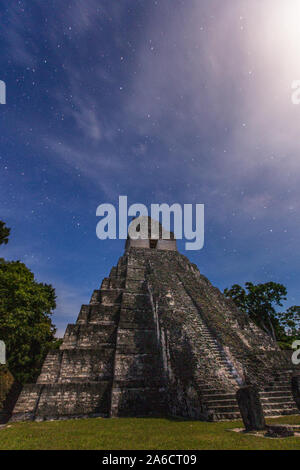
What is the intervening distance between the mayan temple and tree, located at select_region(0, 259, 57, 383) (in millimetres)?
3620

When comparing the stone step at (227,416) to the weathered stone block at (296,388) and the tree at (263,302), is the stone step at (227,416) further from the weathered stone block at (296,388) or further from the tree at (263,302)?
the tree at (263,302)

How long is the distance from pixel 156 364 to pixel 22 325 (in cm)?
808

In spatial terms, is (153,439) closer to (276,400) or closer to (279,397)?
(276,400)

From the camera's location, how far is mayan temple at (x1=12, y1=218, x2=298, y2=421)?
7.96 meters

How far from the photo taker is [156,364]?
10.3 meters

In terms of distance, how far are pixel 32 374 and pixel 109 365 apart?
8.20m

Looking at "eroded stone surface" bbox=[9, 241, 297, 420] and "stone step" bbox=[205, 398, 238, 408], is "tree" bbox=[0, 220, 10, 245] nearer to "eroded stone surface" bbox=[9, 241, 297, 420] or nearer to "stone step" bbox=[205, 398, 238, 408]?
"eroded stone surface" bbox=[9, 241, 297, 420]

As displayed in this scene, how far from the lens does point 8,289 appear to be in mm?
13938

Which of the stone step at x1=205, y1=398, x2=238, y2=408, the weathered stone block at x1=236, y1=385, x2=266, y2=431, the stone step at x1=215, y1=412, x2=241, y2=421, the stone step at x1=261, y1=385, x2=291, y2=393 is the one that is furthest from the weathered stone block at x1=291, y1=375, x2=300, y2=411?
the stone step at x1=261, y1=385, x2=291, y2=393

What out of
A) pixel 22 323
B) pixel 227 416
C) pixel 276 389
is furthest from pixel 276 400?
pixel 22 323

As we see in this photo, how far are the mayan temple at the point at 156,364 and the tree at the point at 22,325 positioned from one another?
11.9 feet

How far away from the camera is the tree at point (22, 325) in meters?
12.9

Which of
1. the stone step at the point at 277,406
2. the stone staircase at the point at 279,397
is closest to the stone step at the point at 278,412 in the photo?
the stone staircase at the point at 279,397
